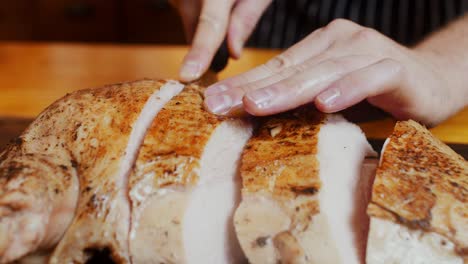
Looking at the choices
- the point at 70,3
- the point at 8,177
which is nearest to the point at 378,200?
the point at 8,177

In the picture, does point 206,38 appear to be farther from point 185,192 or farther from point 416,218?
point 416,218

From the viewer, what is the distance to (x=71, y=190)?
128cm

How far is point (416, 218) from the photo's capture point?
109cm

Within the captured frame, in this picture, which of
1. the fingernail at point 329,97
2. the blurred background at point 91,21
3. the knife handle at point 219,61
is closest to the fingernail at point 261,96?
the fingernail at point 329,97

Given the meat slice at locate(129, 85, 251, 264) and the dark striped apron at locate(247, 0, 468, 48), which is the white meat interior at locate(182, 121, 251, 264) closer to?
the meat slice at locate(129, 85, 251, 264)

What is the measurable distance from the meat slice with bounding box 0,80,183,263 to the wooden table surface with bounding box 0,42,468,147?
77cm

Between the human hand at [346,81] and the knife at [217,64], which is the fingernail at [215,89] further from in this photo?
the knife at [217,64]

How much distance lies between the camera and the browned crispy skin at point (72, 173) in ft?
3.92

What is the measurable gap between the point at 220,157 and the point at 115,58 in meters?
1.87

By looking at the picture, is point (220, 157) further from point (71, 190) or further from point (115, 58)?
point (115, 58)

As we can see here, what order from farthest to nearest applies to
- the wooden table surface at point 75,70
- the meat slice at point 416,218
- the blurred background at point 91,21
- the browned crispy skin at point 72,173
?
the blurred background at point 91,21 → the wooden table surface at point 75,70 → the browned crispy skin at point 72,173 → the meat slice at point 416,218

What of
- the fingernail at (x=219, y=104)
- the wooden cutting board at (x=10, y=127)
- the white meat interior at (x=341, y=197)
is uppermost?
the fingernail at (x=219, y=104)

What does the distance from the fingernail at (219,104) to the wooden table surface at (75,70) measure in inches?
26.3

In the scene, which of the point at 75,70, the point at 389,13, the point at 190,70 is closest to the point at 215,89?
the point at 190,70
